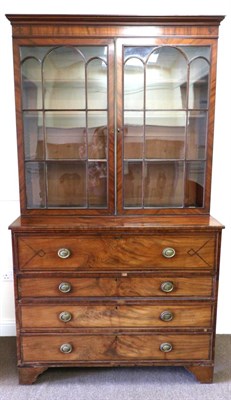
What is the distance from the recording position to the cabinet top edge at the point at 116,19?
5.29 ft

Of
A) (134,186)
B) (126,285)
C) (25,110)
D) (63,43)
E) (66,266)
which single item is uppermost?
(63,43)

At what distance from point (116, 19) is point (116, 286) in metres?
1.43

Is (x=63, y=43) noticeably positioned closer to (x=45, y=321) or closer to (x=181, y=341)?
(x=45, y=321)

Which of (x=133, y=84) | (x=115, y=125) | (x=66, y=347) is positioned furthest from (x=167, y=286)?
(x=133, y=84)

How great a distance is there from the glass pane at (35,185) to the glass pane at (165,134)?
25.3 inches

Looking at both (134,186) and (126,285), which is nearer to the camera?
(126,285)

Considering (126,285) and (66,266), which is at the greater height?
(66,266)

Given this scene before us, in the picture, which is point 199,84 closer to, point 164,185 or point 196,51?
point 196,51

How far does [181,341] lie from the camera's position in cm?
176

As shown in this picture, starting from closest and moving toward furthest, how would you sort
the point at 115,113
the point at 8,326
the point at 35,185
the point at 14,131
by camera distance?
1. the point at 115,113
2. the point at 35,185
3. the point at 14,131
4. the point at 8,326

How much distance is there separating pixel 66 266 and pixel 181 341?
782 mm

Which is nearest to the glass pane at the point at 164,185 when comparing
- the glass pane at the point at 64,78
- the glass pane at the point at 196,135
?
the glass pane at the point at 196,135

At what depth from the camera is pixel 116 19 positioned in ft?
5.34

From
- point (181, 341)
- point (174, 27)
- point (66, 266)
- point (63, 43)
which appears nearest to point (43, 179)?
point (66, 266)
